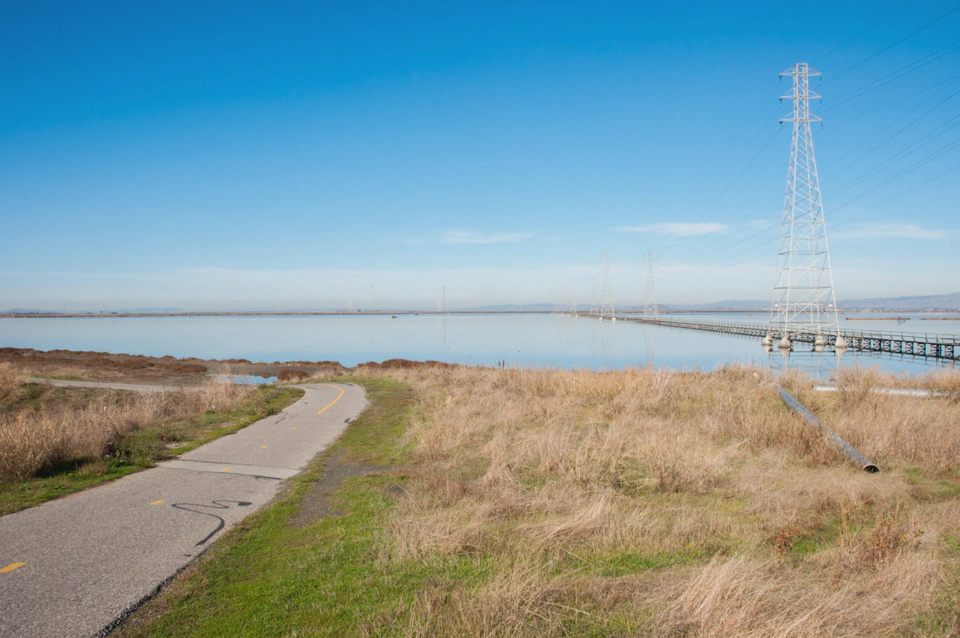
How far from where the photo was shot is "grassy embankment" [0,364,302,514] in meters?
8.86

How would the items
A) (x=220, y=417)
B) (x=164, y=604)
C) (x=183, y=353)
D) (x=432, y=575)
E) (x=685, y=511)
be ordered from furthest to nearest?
(x=183, y=353)
(x=220, y=417)
(x=685, y=511)
(x=432, y=575)
(x=164, y=604)

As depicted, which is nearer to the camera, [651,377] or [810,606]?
[810,606]

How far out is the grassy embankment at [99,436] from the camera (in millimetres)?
8859

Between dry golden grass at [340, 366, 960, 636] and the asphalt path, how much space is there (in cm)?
229

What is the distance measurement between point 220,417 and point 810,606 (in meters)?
15.7

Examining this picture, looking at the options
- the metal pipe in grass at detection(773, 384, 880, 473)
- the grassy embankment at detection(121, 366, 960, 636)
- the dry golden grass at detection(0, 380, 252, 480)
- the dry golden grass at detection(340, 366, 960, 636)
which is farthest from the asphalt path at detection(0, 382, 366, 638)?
the metal pipe in grass at detection(773, 384, 880, 473)

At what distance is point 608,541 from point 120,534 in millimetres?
5652

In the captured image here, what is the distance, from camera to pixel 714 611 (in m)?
4.34

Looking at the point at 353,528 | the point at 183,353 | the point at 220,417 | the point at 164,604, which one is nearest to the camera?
the point at 164,604

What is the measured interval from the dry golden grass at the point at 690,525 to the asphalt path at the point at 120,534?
229 cm

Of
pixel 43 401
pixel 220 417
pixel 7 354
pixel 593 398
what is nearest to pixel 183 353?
pixel 7 354

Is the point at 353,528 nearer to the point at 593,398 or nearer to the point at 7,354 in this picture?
the point at 593,398

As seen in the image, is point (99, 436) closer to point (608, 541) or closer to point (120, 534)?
point (120, 534)

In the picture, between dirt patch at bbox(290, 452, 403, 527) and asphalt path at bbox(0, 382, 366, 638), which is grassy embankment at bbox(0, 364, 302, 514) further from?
dirt patch at bbox(290, 452, 403, 527)
